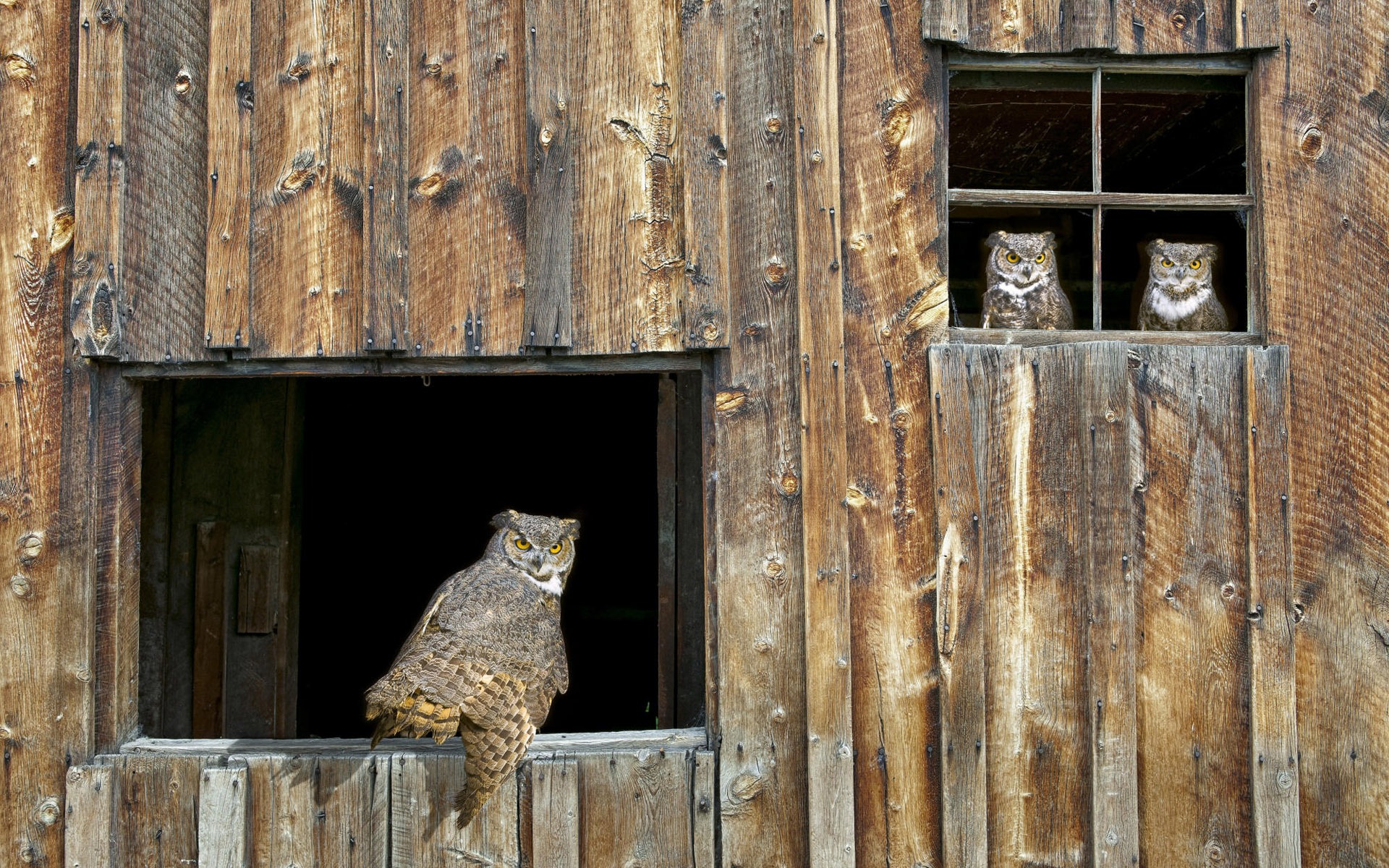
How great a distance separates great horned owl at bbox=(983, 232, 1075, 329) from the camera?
135 inches

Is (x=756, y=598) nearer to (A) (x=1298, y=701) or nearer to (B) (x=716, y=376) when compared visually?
(B) (x=716, y=376)

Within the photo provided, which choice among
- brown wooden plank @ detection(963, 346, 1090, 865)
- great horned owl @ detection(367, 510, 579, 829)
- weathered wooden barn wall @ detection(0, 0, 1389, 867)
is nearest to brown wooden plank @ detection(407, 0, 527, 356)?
weathered wooden barn wall @ detection(0, 0, 1389, 867)

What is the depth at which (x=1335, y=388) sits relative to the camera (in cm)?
302

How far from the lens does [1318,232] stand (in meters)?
3.06

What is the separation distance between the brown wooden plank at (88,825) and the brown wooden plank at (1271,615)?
310 centimetres

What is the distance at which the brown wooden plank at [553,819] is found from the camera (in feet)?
9.50

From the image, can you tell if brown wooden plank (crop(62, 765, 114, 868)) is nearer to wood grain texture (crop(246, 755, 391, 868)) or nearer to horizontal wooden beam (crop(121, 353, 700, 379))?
wood grain texture (crop(246, 755, 391, 868))

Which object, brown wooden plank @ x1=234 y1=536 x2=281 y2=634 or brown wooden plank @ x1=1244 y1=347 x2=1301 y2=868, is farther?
brown wooden plank @ x1=234 y1=536 x2=281 y2=634

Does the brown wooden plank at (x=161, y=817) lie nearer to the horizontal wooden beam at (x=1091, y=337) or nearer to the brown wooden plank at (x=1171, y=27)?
the horizontal wooden beam at (x=1091, y=337)

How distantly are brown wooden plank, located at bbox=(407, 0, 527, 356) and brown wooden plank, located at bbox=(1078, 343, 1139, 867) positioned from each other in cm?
163

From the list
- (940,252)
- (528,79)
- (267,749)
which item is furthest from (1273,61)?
(267,749)

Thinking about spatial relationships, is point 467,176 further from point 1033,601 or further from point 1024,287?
point 1033,601

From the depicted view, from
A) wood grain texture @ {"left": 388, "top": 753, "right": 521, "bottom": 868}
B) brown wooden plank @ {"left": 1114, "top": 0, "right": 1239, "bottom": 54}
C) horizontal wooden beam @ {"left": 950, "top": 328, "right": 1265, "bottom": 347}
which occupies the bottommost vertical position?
wood grain texture @ {"left": 388, "top": 753, "right": 521, "bottom": 868}

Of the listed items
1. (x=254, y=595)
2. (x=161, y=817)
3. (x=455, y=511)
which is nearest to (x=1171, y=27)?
(x=161, y=817)
